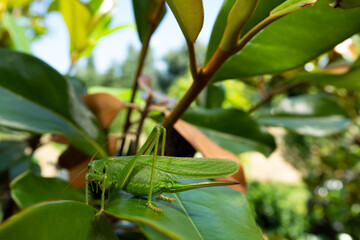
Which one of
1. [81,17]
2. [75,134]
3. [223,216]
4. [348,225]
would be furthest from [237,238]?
[348,225]

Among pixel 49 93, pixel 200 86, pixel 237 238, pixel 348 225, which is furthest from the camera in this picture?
pixel 348 225

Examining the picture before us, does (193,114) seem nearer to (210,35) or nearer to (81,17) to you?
(210,35)

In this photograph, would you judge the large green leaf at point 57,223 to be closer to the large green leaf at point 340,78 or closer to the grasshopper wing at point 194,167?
the grasshopper wing at point 194,167

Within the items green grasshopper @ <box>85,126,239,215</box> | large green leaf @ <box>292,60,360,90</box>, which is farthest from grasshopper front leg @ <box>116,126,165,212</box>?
large green leaf @ <box>292,60,360,90</box>

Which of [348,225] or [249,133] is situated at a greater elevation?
[249,133]

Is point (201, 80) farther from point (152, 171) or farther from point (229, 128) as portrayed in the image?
point (229, 128)

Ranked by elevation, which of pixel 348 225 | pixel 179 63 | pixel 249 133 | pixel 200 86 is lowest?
pixel 179 63

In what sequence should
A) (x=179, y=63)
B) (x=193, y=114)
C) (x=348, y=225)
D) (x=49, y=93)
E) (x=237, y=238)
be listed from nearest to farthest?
(x=237, y=238) → (x=49, y=93) → (x=193, y=114) → (x=348, y=225) → (x=179, y=63)

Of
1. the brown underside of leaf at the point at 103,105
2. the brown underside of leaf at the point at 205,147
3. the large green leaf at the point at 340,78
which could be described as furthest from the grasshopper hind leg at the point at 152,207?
the large green leaf at the point at 340,78
